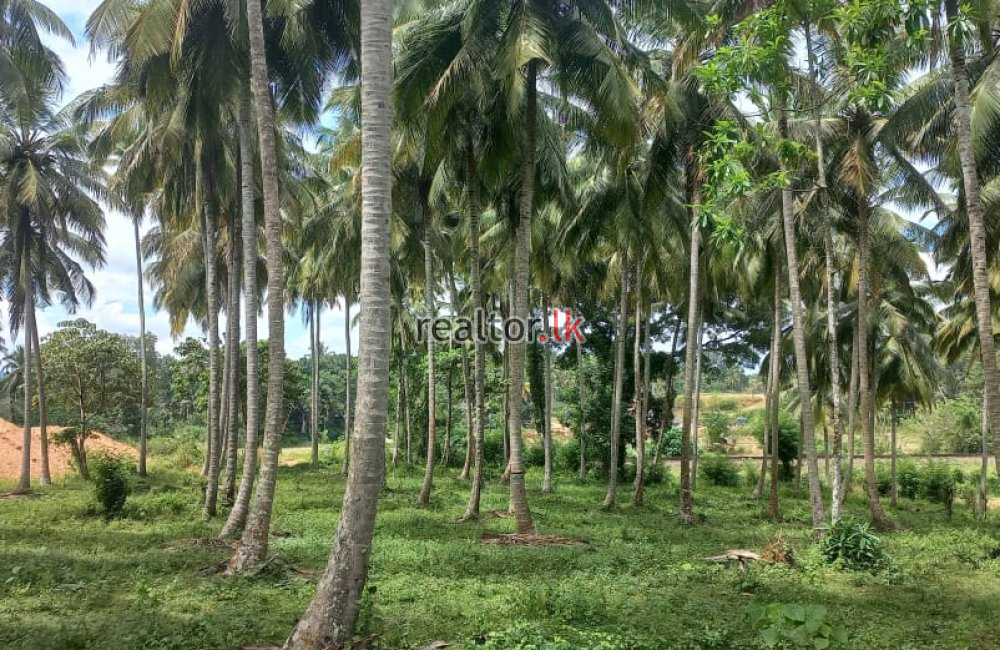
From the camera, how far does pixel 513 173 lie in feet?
50.1

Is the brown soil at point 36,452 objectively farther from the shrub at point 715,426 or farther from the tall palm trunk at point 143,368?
the shrub at point 715,426

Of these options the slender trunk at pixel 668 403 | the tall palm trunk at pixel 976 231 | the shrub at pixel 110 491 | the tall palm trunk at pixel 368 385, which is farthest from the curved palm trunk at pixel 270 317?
the slender trunk at pixel 668 403

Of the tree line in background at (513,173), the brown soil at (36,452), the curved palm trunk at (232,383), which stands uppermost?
the tree line in background at (513,173)

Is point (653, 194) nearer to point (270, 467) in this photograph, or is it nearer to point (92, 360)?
point (270, 467)

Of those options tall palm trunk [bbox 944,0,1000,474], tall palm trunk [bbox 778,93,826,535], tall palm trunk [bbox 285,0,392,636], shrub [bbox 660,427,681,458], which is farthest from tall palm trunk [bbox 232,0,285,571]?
shrub [bbox 660,427,681,458]

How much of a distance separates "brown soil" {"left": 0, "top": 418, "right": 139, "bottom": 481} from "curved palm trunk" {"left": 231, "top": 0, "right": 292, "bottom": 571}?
63.5ft

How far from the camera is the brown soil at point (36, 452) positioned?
26.6m

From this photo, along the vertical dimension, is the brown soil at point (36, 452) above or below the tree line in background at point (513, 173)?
below

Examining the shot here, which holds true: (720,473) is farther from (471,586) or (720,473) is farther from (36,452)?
(36,452)

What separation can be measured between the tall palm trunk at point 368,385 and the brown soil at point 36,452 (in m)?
23.5

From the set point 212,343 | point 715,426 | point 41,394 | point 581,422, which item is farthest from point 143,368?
point 715,426

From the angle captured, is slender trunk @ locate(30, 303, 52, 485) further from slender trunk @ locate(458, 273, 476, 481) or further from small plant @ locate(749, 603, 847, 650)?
small plant @ locate(749, 603, 847, 650)

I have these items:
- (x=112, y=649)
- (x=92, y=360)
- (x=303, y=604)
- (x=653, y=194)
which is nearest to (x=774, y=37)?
(x=303, y=604)

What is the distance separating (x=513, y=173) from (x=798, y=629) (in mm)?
→ 11658
